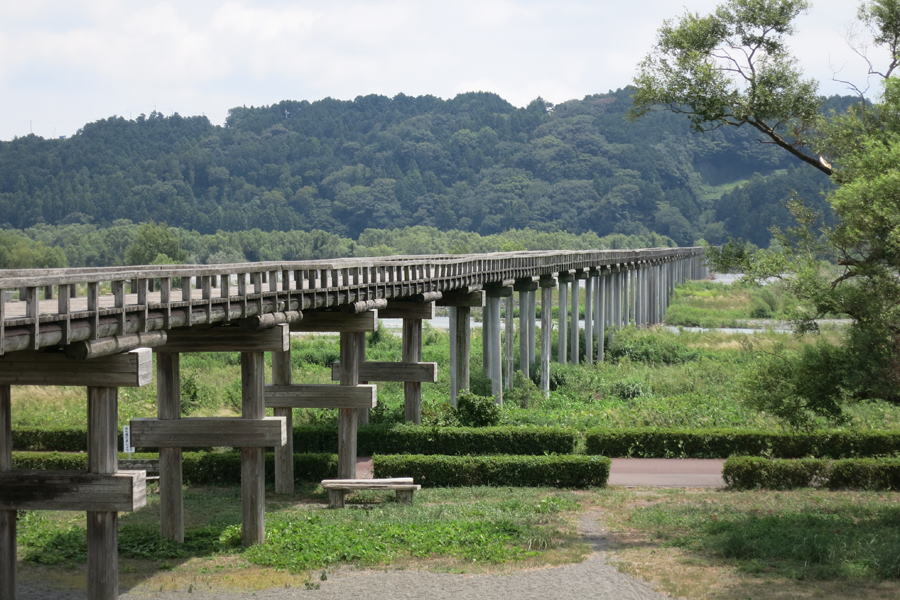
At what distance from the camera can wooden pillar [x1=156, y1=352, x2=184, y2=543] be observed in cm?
2436

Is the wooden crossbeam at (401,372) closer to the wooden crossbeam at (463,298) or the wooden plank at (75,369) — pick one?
the wooden crossbeam at (463,298)

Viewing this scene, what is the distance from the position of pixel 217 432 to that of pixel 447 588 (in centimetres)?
624

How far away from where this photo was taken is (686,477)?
1251 inches

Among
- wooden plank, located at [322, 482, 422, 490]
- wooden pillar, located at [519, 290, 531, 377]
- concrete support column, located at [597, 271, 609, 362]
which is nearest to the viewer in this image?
wooden plank, located at [322, 482, 422, 490]

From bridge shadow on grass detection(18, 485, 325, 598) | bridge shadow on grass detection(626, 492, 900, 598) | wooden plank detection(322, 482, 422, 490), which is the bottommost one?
bridge shadow on grass detection(18, 485, 325, 598)

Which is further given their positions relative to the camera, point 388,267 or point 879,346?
point 388,267

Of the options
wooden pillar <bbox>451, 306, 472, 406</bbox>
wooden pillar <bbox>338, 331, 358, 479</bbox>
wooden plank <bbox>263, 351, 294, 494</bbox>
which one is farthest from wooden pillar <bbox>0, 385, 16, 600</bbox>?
wooden pillar <bbox>451, 306, 472, 406</bbox>

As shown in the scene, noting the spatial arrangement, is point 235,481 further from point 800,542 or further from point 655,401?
point 655,401

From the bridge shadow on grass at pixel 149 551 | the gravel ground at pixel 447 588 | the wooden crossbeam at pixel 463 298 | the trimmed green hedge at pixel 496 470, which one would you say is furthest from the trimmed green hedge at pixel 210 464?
the wooden crossbeam at pixel 463 298

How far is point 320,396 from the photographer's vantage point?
98.1 feet

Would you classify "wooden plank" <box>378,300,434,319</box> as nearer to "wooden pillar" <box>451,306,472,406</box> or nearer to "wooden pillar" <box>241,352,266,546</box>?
"wooden pillar" <box>451,306,472,406</box>

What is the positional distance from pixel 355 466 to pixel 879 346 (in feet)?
43.5

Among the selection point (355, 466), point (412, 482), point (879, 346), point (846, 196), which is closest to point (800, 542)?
point (879, 346)

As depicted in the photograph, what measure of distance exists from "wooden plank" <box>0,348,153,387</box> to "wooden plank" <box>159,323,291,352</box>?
17.9ft
